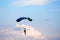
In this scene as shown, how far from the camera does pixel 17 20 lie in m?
17.7

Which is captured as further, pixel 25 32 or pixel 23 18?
pixel 25 32

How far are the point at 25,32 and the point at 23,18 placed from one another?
5.07 ft

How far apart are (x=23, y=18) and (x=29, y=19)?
392mm

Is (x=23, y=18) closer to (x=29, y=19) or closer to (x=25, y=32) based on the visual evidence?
(x=29, y=19)

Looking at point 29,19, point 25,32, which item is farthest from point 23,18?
point 25,32

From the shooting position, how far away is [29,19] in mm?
17656

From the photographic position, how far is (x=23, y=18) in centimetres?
1750

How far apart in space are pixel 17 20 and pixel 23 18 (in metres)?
0.42

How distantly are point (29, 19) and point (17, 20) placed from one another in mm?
720

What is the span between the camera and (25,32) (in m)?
18.8
